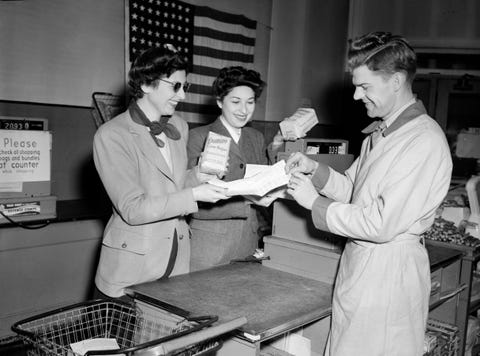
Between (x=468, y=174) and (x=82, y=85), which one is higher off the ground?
(x=82, y=85)

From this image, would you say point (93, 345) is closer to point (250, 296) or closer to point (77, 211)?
point (250, 296)

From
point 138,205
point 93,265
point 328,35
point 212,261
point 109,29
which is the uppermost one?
point 328,35

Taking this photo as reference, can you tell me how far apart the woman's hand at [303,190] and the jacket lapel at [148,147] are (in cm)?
61

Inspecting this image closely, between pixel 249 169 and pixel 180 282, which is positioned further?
pixel 249 169

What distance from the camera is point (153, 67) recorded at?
7.85ft

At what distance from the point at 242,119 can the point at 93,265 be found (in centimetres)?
222

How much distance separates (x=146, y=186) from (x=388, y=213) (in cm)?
110

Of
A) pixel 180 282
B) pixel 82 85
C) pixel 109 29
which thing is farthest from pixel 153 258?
pixel 109 29

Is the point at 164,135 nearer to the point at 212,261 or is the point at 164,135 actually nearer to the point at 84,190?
the point at 212,261

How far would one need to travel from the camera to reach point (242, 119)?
302cm

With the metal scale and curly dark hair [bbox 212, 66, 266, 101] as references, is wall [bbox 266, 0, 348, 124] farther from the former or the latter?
curly dark hair [bbox 212, 66, 266, 101]

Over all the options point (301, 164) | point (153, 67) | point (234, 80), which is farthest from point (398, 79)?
point (234, 80)

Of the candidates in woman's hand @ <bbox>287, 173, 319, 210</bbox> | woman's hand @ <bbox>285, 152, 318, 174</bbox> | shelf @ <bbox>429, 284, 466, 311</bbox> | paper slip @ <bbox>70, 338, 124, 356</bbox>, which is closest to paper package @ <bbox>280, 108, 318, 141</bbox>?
woman's hand @ <bbox>285, 152, 318, 174</bbox>

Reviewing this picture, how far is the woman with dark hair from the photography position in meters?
2.84
